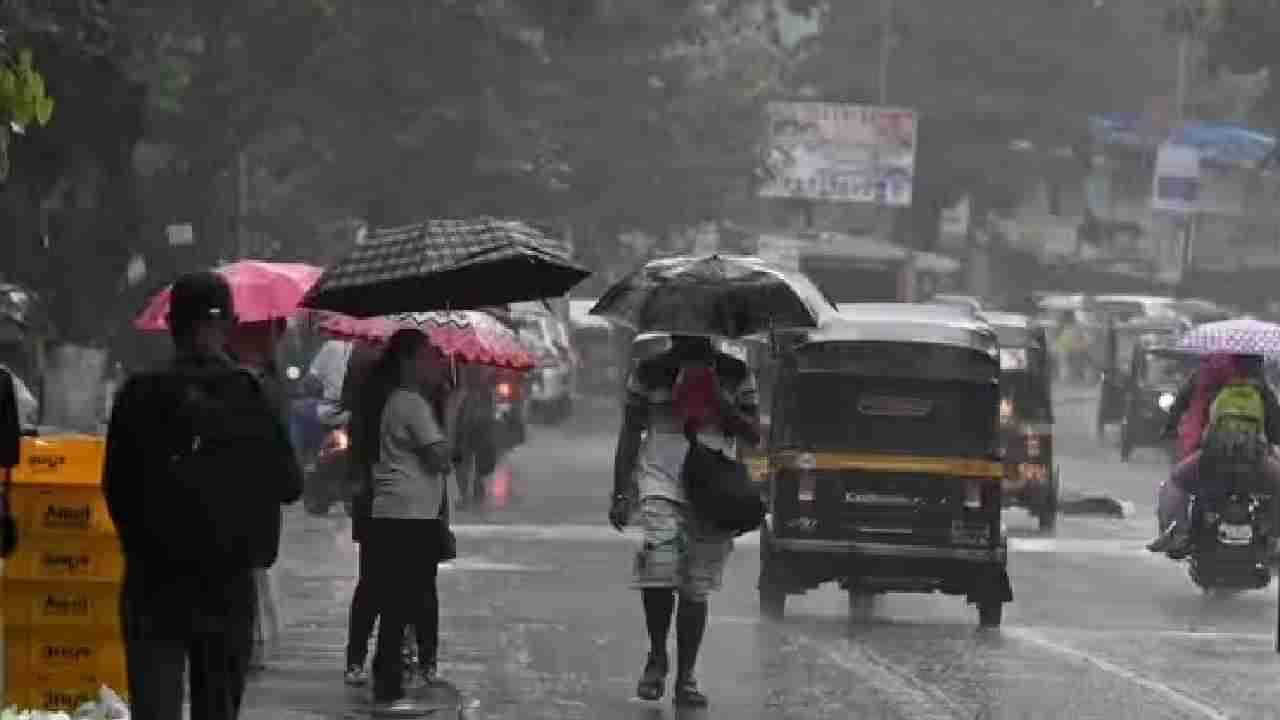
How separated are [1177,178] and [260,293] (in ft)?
205

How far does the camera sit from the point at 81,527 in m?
11.8

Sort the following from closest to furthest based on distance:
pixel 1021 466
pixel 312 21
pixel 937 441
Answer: pixel 937 441
pixel 1021 466
pixel 312 21

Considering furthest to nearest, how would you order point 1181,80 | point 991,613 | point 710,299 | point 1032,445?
point 1181,80 < point 1032,445 < point 991,613 < point 710,299

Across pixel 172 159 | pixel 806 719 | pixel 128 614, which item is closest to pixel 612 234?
pixel 172 159

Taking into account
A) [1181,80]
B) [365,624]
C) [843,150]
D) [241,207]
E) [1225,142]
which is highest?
[1181,80]

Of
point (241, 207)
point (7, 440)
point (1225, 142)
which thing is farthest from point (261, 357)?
A: point (1225, 142)

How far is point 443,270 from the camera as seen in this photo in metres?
13.0

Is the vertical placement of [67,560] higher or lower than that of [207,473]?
lower

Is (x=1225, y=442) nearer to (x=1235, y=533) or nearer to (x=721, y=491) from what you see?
(x=1235, y=533)

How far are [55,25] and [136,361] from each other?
43.3ft

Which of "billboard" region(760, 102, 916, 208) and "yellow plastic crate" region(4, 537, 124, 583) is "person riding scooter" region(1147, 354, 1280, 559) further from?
"billboard" region(760, 102, 916, 208)

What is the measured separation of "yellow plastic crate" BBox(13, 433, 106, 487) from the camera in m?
11.7

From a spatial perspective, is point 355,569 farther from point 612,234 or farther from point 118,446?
point 612,234

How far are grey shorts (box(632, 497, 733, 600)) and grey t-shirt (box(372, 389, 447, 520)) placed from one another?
1.18m
